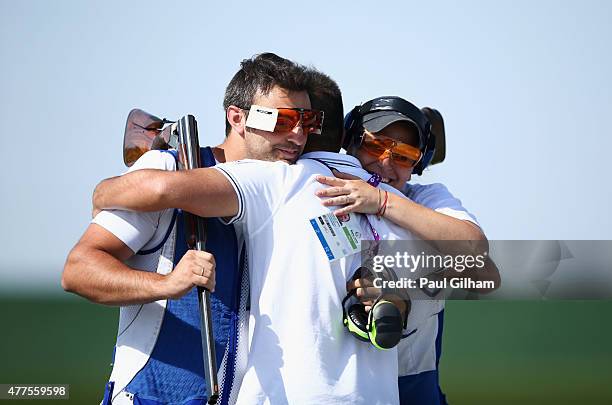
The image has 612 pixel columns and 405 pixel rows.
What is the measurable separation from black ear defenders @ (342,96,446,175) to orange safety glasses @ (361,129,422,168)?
84 millimetres

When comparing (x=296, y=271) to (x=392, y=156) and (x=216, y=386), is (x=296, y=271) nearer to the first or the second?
(x=216, y=386)

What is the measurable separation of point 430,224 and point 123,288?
4.76 feet

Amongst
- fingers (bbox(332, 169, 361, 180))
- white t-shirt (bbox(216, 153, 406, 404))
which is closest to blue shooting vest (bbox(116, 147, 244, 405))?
white t-shirt (bbox(216, 153, 406, 404))

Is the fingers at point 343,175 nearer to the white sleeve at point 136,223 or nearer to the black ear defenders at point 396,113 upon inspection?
the black ear defenders at point 396,113

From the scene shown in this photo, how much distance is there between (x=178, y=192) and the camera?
3.74 metres

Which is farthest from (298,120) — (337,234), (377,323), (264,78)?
(377,323)

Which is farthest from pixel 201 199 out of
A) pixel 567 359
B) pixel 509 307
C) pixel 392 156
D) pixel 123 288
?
pixel 509 307

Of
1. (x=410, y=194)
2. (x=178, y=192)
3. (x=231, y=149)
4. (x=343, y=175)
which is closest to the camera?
(x=178, y=192)

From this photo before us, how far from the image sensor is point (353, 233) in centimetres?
419

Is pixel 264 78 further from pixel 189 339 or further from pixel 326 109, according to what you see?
pixel 189 339

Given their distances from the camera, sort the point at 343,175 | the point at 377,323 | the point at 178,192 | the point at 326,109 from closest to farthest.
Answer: the point at 178,192 → the point at 377,323 → the point at 343,175 → the point at 326,109

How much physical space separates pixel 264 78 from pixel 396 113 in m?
0.76

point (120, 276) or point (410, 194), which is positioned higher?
point (410, 194)

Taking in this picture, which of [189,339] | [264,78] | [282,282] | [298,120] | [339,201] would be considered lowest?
[189,339]
